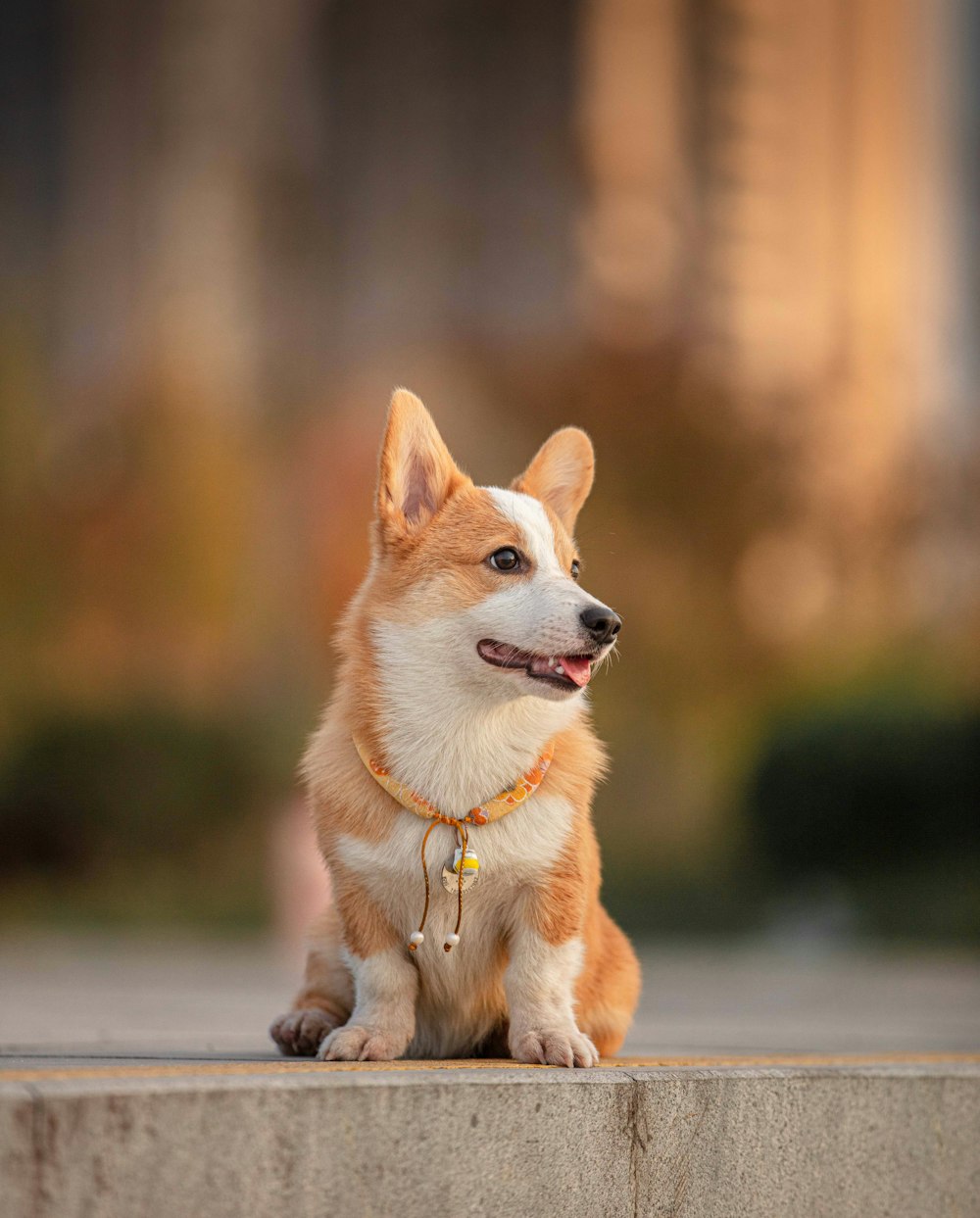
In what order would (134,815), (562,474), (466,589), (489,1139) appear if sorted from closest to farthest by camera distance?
(489,1139) < (466,589) < (562,474) < (134,815)

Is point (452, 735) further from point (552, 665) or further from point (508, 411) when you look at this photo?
point (508, 411)

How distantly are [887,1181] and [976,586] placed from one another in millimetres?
15313

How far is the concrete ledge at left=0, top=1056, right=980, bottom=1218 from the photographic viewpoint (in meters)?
2.73

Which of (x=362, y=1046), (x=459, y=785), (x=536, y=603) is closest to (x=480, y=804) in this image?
(x=459, y=785)

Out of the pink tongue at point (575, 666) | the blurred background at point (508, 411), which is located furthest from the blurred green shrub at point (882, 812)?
the pink tongue at point (575, 666)

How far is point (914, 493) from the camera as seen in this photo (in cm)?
1927

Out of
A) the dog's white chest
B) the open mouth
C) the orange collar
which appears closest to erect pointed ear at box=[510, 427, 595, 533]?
the open mouth

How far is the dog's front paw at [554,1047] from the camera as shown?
3.42m

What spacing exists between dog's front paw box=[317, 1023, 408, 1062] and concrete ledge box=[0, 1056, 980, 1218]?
139 mm

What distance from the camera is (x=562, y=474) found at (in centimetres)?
421

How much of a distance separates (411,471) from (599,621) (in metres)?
0.69

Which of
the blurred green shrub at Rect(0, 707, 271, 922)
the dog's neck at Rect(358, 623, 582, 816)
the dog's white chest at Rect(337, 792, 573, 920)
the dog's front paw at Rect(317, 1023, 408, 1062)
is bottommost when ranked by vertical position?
the blurred green shrub at Rect(0, 707, 271, 922)

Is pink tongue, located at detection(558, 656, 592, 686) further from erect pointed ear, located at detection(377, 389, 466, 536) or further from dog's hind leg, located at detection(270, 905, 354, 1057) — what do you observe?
dog's hind leg, located at detection(270, 905, 354, 1057)

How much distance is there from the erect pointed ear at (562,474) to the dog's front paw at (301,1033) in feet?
4.47
